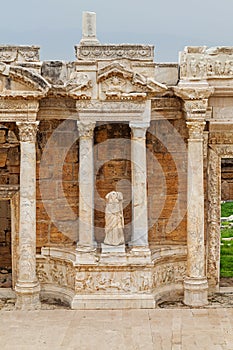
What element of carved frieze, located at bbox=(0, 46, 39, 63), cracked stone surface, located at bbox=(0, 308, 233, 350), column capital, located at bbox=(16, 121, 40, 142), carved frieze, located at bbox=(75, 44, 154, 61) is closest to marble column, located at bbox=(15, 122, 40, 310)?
column capital, located at bbox=(16, 121, 40, 142)

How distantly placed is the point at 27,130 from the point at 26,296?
3208mm

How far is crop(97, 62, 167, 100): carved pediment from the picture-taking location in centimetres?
1160

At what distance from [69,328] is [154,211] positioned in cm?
342

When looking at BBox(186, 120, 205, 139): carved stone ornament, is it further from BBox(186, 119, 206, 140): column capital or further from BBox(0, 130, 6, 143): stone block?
BBox(0, 130, 6, 143): stone block

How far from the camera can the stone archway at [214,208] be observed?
42.0ft

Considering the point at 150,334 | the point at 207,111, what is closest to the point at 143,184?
the point at 207,111

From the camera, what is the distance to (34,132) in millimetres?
11797

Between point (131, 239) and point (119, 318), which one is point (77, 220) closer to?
point (131, 239)

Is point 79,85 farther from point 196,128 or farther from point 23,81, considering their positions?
point 196,128

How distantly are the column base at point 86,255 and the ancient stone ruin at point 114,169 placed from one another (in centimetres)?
2

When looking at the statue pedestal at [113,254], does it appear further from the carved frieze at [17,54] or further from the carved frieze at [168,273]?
the carved frieze at [17,54]

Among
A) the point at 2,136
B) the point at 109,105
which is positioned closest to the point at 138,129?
the point at 109,105

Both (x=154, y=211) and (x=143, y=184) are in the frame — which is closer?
(x=143, y=184)

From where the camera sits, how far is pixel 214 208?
507 inches
